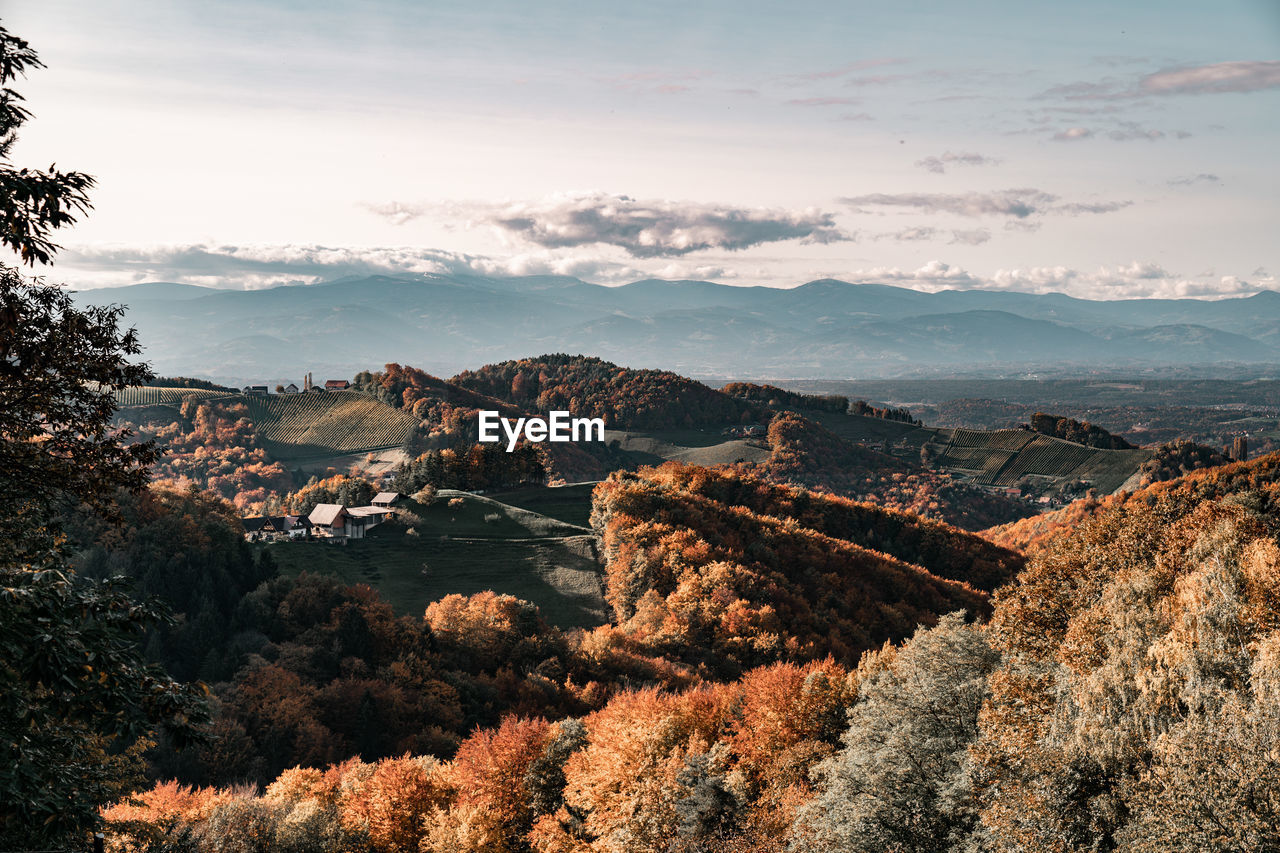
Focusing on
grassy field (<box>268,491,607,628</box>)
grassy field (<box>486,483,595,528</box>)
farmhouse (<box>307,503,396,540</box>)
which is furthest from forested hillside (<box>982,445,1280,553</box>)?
farmhouse (<box>307,503,396,540</box>)

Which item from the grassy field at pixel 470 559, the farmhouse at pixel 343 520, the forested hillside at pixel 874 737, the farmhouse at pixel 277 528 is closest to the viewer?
the forested hillside at pixel 874 737

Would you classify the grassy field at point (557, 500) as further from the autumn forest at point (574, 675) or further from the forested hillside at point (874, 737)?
the forested hillside at point (874, 737)

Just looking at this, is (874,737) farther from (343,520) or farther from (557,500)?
(557,500)

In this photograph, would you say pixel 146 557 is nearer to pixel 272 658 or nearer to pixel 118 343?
pixel 272 658

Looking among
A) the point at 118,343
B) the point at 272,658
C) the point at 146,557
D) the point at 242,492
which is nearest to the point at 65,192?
the point at 118,343

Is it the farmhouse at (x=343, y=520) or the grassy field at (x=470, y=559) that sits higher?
the farmhouse at (x=343, y=520)

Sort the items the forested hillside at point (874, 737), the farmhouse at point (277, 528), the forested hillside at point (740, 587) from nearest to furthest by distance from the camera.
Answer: the forested hillside at point (874, 737) < the forested hillside at point (740, 587) < the farmhouse at point (277, 528)

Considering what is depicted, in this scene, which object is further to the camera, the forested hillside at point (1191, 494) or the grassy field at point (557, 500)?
the grassy field at point (557, 500)

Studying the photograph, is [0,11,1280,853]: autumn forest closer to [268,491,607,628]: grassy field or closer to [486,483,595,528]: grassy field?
[268,491,607,628]: grassy field

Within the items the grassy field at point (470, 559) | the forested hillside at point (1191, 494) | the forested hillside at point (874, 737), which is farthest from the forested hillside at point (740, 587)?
the forested hillside at point (1191, 494)
